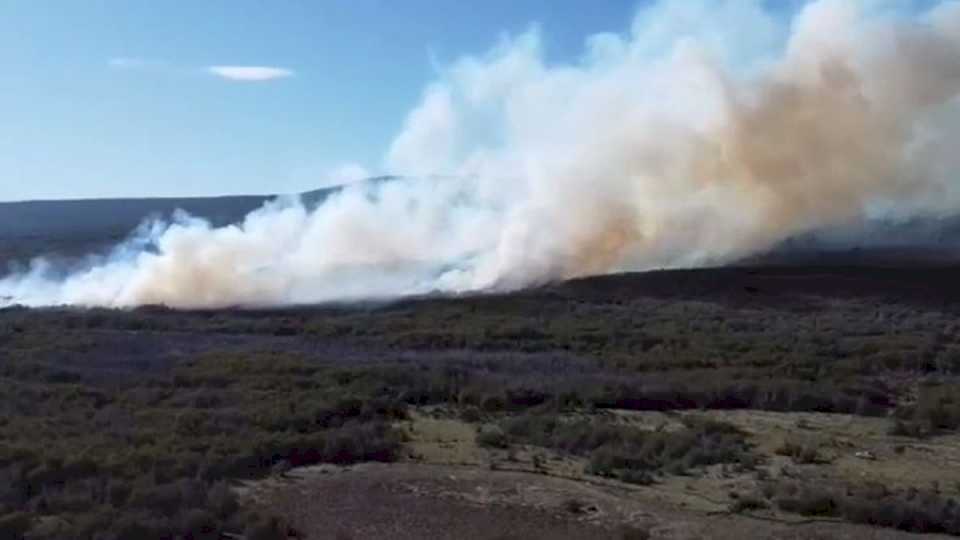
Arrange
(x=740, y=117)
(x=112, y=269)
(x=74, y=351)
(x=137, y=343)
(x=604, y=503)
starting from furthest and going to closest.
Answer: (x=112, y=269) → (x=740, y=117) → (x=137, y=343) → (x=74, y=351) → (x=604, y=503)

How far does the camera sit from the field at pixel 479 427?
15.7 m

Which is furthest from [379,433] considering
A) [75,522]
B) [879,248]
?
[879,248]

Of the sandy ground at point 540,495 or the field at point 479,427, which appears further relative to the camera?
the field at point 479,427

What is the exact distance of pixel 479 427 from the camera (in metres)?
22.4

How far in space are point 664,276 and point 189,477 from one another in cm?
3819

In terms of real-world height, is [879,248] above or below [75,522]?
above

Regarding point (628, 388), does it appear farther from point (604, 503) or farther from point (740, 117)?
point (740, 117)

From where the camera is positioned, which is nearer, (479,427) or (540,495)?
(540,495)

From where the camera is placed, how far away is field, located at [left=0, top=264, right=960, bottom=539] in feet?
51.5

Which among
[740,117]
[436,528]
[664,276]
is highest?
[740,117]

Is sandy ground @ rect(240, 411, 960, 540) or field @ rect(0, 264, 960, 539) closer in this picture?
sandy ground @ rect(240, 411, 960, 540)

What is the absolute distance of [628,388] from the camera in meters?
26.4

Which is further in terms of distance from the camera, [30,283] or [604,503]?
[30,283]

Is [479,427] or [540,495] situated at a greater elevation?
[479,427]
